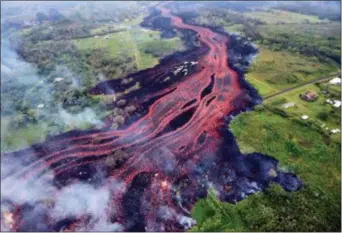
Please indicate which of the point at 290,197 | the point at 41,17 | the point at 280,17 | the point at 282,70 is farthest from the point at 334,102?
the point at 41,17

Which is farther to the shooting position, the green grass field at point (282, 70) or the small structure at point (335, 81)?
the green grass field at point (282, 70)

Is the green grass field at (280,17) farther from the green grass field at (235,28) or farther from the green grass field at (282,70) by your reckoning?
the green grass field at (282,70)

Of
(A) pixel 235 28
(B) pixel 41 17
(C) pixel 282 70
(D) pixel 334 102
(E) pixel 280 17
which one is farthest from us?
(E) pixel 280 17

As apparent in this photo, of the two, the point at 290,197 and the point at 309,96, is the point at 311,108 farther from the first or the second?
the point at 290,197

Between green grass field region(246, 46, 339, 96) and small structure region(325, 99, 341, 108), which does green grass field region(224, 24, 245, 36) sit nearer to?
green grass field region(246, 46, 339, 96)

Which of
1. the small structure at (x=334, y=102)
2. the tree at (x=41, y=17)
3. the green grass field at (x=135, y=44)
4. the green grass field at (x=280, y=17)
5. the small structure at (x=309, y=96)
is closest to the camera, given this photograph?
the small structure at (x=334, y=102)

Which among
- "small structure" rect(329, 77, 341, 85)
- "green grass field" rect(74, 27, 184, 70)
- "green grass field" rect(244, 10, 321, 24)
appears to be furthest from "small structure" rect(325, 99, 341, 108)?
"green grass field" rect(244, 10, 321, 24)

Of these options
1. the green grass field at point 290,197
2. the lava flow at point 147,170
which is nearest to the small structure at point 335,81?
the lava flow at point 147,170
